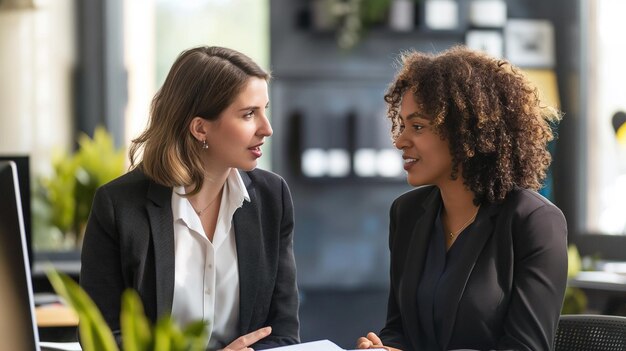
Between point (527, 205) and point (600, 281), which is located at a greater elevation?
point (527, 205)

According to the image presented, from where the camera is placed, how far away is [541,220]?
208 centimetres

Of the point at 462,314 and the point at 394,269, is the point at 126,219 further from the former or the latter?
the point at 462,314

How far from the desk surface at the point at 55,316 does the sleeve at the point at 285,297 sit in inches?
40.0

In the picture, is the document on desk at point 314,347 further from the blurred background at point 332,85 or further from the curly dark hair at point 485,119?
the blurred background at point 332,85

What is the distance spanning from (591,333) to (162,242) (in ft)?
3.22

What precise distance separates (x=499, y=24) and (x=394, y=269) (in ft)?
17.1

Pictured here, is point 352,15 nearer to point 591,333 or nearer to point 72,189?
point 72,189

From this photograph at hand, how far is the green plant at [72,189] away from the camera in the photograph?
536 centimetres

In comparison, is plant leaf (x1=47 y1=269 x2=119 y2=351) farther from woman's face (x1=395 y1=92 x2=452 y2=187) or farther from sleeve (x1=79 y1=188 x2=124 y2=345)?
woman's face (x1=395 y1=92 x2=452 y2=187)

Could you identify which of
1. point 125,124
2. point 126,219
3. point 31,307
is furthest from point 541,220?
point 125,124

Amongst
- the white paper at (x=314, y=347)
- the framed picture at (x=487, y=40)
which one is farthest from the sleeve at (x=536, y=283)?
the framed picture at (x=487, y=40)

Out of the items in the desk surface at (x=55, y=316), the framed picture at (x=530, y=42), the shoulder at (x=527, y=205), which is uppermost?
the framed picture at (x=530, y=42)

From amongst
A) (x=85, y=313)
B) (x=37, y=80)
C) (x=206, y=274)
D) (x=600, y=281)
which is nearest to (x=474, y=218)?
(x=206, y=274)

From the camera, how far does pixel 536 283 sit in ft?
6.70
